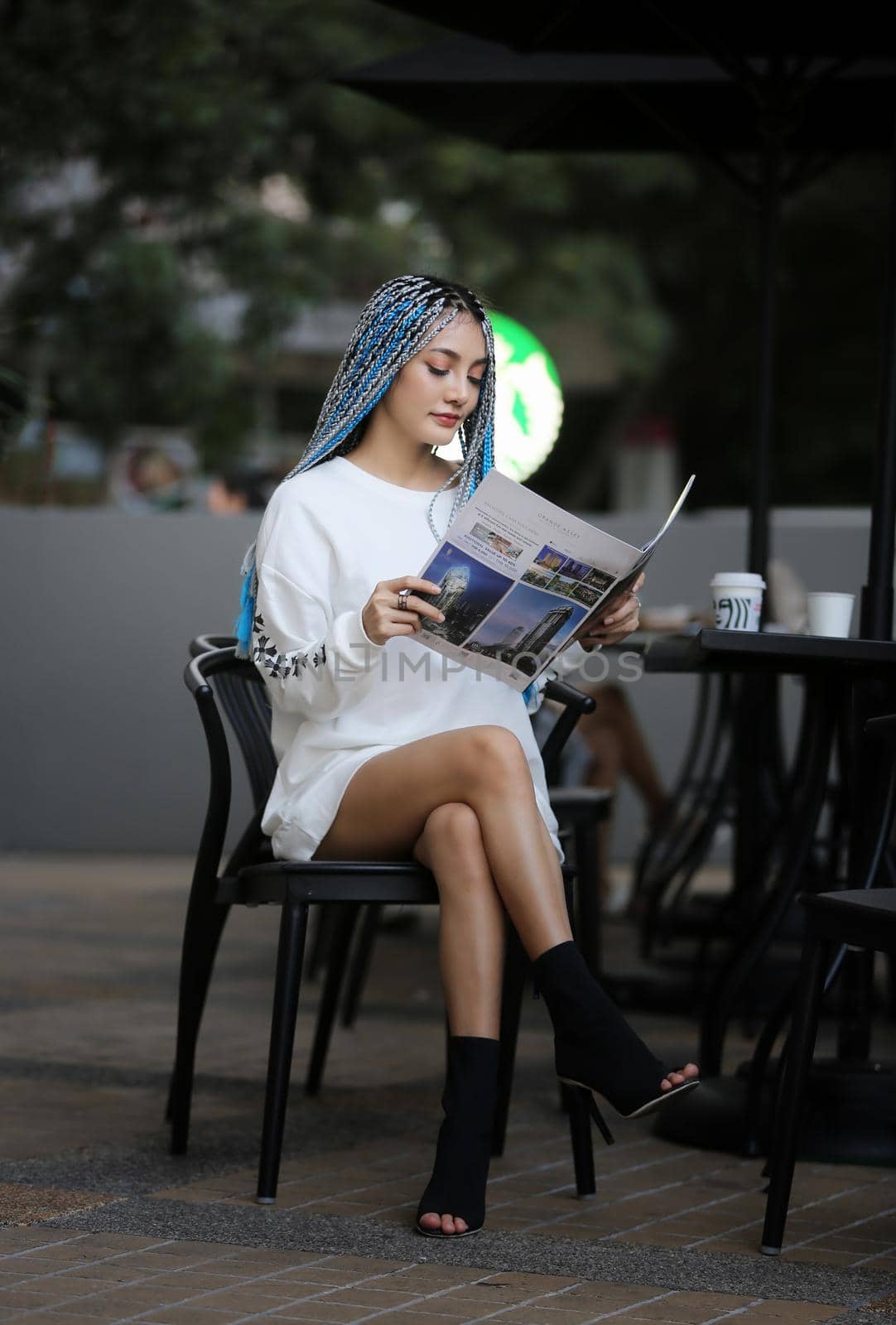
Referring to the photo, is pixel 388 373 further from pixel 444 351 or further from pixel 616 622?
pixel 616 622

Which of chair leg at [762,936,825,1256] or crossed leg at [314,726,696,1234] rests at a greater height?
crossed leg at [314,726,696,1234]

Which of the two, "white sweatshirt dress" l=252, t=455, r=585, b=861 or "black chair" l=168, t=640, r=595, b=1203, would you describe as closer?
"black chair" l=168, t=640, r=595, b=1203

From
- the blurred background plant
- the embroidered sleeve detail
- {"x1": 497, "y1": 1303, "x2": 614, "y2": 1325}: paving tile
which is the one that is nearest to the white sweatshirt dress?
the embroidered sleeve detail

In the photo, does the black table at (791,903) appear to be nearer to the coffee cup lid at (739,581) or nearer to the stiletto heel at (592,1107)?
the coffee cup lid at (739,581)

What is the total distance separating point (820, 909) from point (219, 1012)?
90.9 inches

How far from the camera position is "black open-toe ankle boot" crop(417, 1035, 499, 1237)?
8.28 feet

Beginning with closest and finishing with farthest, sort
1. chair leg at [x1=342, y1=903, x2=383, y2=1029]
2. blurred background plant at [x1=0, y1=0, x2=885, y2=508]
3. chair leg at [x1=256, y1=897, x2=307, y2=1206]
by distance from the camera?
chair leg at [x1=256, y1=897, x2=307, y2=1206], chair leg at [x1=342, y1=903, x2=383, y2=1029], blurred background plant at [x1=0, y1=0, x2=885, y2=508]

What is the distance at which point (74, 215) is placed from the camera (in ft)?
37.9

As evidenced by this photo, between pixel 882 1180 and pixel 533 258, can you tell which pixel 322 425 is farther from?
pixel 533 258

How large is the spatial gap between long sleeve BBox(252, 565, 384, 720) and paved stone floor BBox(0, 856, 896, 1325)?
0.78 m

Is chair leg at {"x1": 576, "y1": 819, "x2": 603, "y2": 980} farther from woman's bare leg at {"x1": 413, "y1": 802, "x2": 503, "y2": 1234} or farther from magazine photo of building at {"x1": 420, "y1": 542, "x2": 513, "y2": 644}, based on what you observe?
magazine photo of building at {"x1": 420, "y1": 542, "x2": 513, "y2": 644}

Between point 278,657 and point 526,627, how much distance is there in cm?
40

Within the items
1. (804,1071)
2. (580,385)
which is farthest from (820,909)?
(580,385)

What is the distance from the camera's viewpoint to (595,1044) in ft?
8.32
